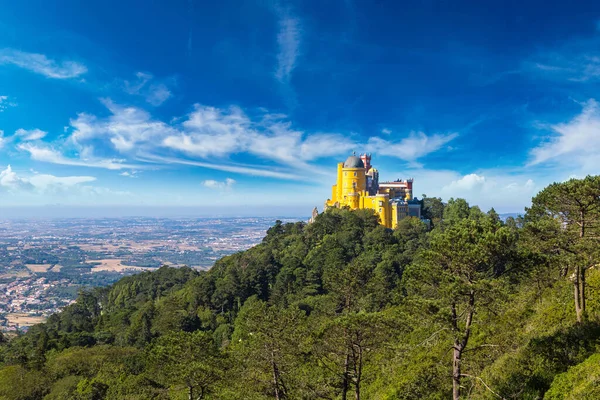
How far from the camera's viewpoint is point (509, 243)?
26.6 feet

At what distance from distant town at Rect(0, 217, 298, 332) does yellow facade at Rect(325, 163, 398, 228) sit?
5825 centimetres

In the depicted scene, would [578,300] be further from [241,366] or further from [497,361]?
[241,366]

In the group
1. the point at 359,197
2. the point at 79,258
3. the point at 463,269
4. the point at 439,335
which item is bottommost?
the point at 79,258

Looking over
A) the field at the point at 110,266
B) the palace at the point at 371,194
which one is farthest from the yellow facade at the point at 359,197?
the field at the point at 110,266

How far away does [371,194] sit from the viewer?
42.0m

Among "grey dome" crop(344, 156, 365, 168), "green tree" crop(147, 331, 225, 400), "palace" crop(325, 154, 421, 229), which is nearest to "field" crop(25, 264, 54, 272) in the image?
"palace" crop(325, 154, 421, 229)

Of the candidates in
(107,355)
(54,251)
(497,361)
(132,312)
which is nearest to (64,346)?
(107,355)

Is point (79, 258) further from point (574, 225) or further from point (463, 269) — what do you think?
point (574, 225)

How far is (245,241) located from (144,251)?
122 feet

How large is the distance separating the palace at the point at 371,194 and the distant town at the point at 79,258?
58349 mm

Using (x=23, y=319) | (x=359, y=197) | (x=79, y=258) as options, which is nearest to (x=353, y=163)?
(x=359, y=197)

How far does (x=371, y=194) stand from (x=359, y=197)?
1.95m

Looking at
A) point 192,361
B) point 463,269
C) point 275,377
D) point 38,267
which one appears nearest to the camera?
point 463,269

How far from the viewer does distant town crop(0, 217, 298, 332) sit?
269 ft
